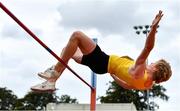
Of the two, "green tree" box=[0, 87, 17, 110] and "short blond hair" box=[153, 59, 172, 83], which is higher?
"green tree" box=[0, 87, 17, 110]

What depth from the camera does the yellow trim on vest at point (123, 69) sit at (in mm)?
6203

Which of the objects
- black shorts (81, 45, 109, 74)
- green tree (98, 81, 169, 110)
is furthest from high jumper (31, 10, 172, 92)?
green tree (98, 81, 169, 110)

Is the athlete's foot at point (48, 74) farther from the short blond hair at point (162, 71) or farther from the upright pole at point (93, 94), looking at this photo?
the upright pole at point (93, 94)

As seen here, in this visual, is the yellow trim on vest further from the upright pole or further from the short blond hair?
the upright pole

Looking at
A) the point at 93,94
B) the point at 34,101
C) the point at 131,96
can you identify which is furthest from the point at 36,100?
the point at 93,94

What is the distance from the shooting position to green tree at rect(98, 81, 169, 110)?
42.8 m

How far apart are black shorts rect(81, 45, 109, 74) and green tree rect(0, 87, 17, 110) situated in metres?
42.3

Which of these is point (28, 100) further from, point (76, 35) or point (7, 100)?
point (76, 35)

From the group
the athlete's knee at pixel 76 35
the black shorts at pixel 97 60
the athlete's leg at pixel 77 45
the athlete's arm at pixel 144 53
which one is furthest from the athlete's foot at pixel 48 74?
the athlete's arm at pixel 144 53

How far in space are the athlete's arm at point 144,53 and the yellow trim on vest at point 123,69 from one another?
0.09 m

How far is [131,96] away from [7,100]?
11100 mm

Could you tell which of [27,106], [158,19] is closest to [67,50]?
[158,19]

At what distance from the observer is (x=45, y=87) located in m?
6.32

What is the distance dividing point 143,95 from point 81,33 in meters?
37.4
